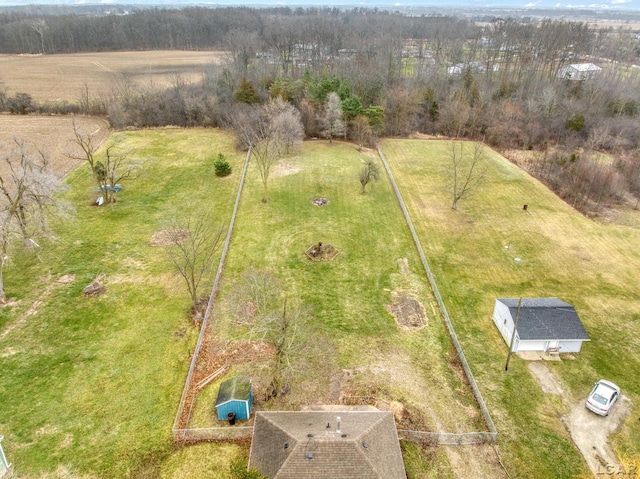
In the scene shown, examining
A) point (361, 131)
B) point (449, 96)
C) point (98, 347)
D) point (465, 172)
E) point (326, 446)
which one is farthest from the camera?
point (449, 96)

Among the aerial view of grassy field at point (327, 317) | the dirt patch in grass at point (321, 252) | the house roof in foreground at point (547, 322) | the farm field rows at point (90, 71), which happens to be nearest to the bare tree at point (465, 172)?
the aerial view of grassy field at point (327, 317)

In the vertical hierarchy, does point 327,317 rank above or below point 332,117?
below

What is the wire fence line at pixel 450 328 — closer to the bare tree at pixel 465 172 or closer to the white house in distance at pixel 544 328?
the white house in distance at pixel 544 328

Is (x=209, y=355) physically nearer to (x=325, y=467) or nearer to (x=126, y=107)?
(x=325, y=467)

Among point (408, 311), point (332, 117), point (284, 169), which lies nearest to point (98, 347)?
point (408, 311)

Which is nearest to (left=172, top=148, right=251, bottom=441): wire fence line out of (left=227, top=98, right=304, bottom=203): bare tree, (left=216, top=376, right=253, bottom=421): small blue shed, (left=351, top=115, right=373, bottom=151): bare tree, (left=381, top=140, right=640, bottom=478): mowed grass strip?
(left=216, top=376, right=253, bottom=421): small blue shed

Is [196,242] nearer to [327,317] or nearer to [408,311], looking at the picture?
[327,317]
